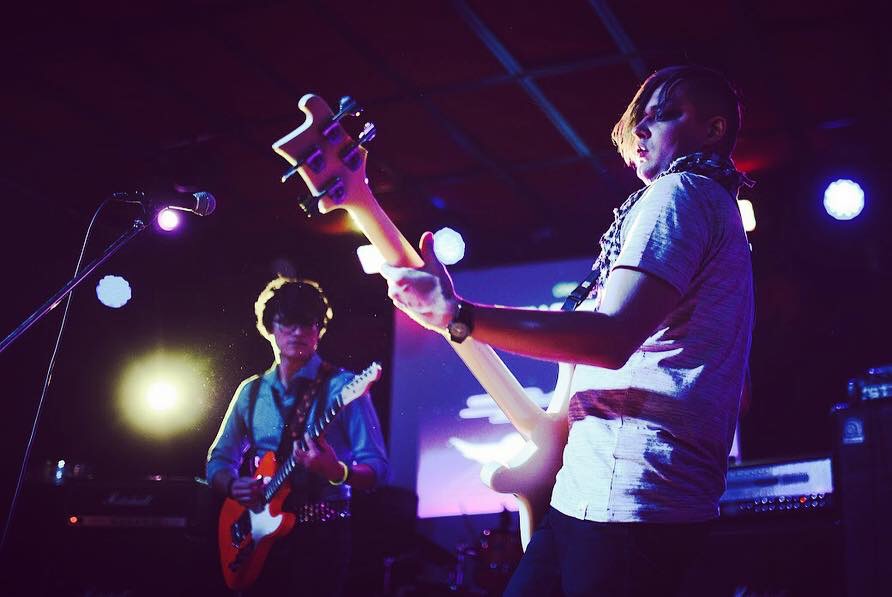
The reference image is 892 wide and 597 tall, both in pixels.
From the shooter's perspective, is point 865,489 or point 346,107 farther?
point 865,489

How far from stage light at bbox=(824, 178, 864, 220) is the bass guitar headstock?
16.4 ft

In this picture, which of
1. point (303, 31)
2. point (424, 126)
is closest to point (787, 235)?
point (424, 126)

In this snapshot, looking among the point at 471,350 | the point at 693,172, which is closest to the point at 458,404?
the point at 471,350

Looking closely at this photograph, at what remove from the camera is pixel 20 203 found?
6645mm

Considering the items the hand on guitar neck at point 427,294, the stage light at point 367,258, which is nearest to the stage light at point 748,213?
the stage light at point 367,258

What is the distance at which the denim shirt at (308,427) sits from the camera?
4.23m

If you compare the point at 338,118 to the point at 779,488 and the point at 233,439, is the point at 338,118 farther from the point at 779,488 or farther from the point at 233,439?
the point at 233,439

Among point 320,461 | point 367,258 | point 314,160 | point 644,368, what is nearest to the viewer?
point 644,368

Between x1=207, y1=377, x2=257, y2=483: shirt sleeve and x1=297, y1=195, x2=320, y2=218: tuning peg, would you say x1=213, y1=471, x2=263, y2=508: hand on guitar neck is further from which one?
x1=297, y1=195, x2=320, y2=218: tuning peg

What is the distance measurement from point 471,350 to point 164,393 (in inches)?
224

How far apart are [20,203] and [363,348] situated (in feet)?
10.1

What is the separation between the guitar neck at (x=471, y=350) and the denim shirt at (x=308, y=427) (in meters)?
2.21

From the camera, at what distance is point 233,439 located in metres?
4.74

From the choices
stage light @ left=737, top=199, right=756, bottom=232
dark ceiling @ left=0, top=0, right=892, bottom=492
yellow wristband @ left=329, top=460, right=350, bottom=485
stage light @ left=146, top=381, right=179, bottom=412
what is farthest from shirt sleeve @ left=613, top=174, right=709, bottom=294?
stage light @ left=146, top=381, right=179, bottom=412
